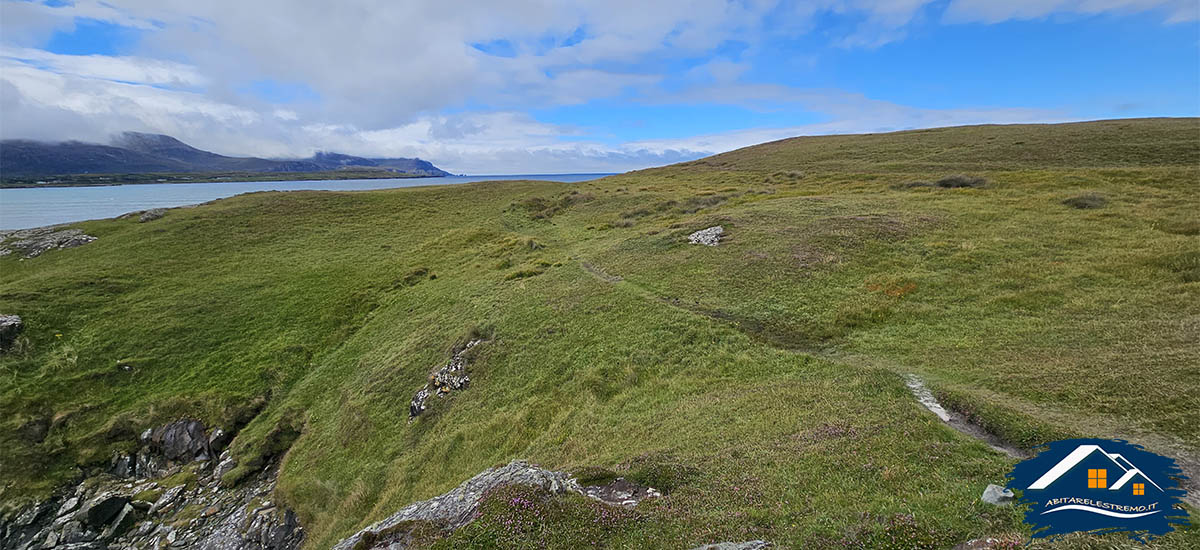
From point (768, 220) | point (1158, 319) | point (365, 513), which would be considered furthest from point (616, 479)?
point (768, 220)

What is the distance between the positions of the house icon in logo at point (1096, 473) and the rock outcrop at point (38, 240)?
3549 inches

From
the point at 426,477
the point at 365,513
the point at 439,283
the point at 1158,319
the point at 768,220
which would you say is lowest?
the point at 365,513

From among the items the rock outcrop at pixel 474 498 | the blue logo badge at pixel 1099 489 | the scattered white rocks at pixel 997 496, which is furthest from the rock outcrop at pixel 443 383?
the blue logo badge at pixel 1099 489

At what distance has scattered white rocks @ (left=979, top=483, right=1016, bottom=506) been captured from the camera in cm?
862

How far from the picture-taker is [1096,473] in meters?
8.73

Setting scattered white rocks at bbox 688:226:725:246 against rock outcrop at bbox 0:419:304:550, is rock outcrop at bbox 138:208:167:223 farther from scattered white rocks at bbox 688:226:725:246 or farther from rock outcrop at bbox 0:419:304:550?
scattered white rocks at bbox 688:226:725:246

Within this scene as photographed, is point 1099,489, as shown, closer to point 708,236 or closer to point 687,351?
point 687,351

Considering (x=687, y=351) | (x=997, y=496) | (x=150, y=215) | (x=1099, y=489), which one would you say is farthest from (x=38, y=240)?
(x=1099, y=489)

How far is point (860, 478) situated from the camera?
1066 cm

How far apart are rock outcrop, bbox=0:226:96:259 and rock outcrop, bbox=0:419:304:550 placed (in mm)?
53486

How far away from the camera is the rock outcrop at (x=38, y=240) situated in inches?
2170

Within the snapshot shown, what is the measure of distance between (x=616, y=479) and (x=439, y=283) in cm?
3662

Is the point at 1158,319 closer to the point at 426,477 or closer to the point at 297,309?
the point at 426,477

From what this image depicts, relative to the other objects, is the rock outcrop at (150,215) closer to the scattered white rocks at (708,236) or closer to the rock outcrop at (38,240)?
the rock outcrop at (38,240)
